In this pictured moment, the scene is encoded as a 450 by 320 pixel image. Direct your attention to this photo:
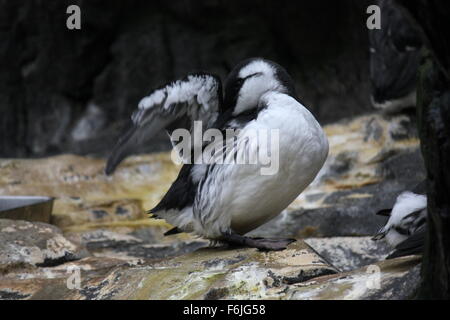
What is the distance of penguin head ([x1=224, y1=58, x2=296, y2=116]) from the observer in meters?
4.09

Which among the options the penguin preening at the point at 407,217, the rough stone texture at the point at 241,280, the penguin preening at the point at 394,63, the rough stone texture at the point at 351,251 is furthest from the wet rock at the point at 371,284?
the penguin preening at the point at 394,63

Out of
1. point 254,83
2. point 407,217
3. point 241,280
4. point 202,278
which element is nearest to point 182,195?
point 254,83

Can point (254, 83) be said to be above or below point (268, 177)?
above

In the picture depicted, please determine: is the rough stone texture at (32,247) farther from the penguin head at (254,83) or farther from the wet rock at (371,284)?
the wet rock at (371,284)

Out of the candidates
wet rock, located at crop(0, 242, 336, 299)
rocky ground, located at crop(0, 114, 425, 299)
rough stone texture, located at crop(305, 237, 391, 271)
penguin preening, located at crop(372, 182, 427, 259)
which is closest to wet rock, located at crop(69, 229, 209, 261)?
rocky ground, located at crop(0, 114, 425, 299)

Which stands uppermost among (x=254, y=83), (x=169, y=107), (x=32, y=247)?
(x=254, y=83)

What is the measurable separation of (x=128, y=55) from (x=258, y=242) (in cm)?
552

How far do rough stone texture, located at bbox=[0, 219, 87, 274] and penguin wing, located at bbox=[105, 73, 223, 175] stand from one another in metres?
1.00

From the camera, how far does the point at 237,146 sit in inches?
154

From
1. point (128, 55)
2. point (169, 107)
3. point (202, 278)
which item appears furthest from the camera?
point (128, 55)

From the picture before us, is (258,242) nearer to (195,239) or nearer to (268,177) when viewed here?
(268,177)

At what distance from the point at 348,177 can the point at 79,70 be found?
3924 mm

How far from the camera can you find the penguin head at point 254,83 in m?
4.09
